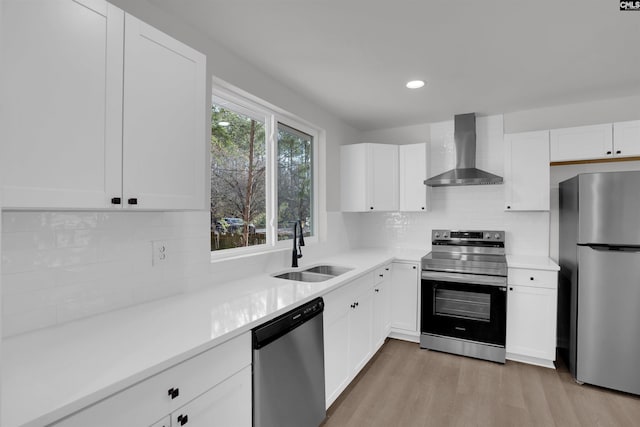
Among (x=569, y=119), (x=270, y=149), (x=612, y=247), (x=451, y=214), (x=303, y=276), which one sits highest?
(x=569, y=119)

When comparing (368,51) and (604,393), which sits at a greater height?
(368,51)

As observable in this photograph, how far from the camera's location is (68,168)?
114 centimetres

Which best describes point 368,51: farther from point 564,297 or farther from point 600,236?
point 564,297

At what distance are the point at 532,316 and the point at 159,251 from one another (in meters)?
3.08

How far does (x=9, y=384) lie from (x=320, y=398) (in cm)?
154

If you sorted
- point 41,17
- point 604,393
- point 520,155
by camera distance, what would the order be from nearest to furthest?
1. point 41,17
2. point 604,393
3. point 520,155

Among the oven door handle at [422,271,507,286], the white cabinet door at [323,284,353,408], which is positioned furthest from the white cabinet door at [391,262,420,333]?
the white cabinet door at [323,284,353,408]

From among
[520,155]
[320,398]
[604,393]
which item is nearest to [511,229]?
[520,155]

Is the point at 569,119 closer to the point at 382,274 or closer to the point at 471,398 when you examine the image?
the point at 382,274

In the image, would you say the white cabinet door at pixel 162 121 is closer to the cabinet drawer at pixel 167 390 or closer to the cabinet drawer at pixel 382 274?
the cabinet drawer at pixel 167 390

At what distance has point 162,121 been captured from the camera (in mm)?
1455

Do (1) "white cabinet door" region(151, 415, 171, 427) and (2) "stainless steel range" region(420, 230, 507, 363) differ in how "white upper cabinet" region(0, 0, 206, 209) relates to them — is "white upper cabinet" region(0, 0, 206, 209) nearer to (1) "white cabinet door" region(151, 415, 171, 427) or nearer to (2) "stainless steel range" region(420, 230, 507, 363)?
(1) "white cabinet door" region(151, 415, 171, 427)

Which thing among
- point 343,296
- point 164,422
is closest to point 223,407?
point 164,422

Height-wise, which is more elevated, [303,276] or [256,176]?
[256,176]
